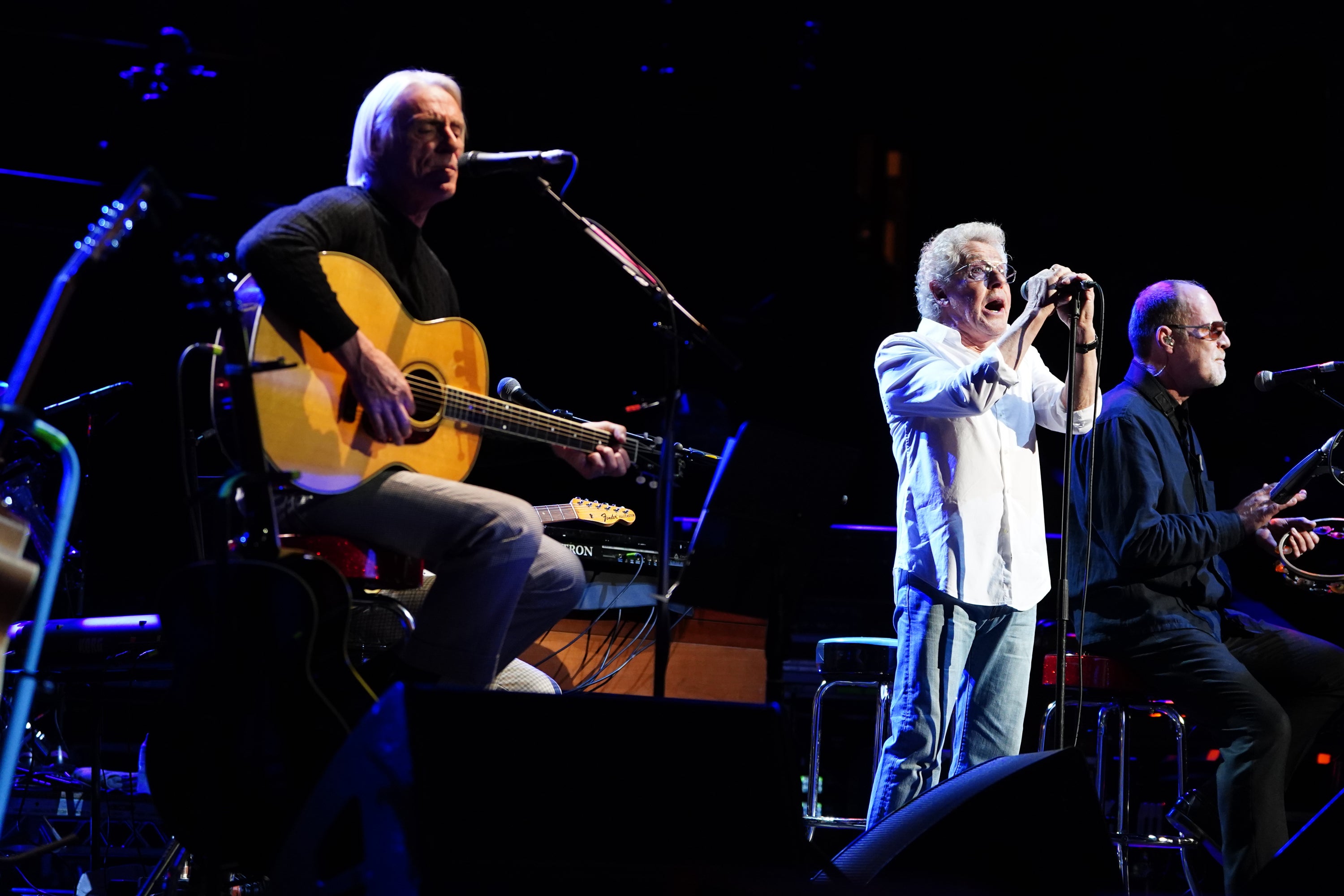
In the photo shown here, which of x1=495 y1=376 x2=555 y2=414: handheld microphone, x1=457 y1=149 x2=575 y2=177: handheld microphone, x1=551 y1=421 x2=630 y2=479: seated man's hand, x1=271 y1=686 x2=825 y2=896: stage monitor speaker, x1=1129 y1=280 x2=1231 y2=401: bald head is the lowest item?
x1=271 y1=686 x2=825 y2=896: stage monitor speaker

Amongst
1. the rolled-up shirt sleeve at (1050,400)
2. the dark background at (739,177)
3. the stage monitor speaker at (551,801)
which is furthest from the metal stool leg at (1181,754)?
the stage monitor speaker at (551,801)

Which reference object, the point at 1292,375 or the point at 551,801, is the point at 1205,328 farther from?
the point at 551,801

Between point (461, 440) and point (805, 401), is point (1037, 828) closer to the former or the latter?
point (461, 440)

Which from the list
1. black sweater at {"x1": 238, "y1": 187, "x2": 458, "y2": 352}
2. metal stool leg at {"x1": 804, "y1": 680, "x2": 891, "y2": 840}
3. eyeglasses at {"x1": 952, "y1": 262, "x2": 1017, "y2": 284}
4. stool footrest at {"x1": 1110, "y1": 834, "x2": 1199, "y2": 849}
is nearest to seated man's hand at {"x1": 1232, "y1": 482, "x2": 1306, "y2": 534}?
A: stool footrest at {"x1": 1110, "y1": 834, "x2": 1199, "y2": 849}

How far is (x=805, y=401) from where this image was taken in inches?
308

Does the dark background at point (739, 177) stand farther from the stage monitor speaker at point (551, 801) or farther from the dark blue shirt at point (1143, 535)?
the stage monitor speaker at point (551, 801)

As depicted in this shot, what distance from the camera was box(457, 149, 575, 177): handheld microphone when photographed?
3.07 meters

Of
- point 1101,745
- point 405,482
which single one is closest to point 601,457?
point 405,482

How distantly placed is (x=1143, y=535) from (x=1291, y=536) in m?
0.76

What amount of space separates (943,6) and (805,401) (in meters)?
2.49

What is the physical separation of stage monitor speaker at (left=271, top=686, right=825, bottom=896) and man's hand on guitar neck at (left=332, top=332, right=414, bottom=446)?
109 centimetres

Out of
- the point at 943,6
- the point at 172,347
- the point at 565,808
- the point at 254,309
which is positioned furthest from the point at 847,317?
the point at 565,808

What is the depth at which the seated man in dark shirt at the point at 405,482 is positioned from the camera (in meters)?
2.84

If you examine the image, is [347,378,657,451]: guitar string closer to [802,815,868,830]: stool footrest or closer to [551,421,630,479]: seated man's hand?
[551,421,630,479]: seated man's hand
